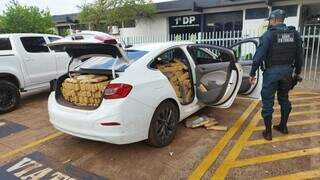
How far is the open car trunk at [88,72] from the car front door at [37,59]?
9.41 ft

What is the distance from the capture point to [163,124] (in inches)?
153

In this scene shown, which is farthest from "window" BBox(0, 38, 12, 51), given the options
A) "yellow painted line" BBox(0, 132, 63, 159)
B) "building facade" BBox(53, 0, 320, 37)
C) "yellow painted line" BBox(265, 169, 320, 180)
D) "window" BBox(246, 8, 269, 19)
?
"window" BBox(246, 8, 269, 19)

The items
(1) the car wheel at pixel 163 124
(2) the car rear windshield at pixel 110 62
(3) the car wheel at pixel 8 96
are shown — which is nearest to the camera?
(2) the car rear windshield at pixel 110 62

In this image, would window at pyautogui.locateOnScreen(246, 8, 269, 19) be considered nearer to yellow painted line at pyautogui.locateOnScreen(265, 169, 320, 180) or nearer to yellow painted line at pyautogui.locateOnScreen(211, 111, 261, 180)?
yellow painted line at pyautogui.locateOnScreen(211, 111, 261, 180)

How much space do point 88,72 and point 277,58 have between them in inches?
109

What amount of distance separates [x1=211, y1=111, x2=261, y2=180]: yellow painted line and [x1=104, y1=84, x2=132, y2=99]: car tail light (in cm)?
146

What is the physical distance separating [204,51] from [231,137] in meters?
1.98

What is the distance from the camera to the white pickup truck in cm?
606

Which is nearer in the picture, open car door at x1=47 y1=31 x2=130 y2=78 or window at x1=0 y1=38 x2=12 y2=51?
open car door at x1=47 y1=31 x2=130 y2=78

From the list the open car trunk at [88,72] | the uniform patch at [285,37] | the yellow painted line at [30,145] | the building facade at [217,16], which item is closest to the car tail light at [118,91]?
the open car trunk at [88,72]

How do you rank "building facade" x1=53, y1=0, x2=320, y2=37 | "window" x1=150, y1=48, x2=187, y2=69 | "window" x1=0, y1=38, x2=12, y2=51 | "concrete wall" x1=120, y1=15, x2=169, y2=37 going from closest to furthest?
"window" x1=150, y1=48, x2=187, y2=69 → "window" x1=0, y1=38, x2=12, y2=51 → "building facade" x1=53, y1=0, x2=320, y2=37 → "concrete wall" x1=120, y1=15, x2=169, y2=37

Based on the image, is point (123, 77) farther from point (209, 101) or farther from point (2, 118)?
point (2, 118)

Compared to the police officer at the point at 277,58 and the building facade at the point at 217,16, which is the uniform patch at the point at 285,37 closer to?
the police officer at the point at 277,58

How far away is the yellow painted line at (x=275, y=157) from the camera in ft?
11.3
